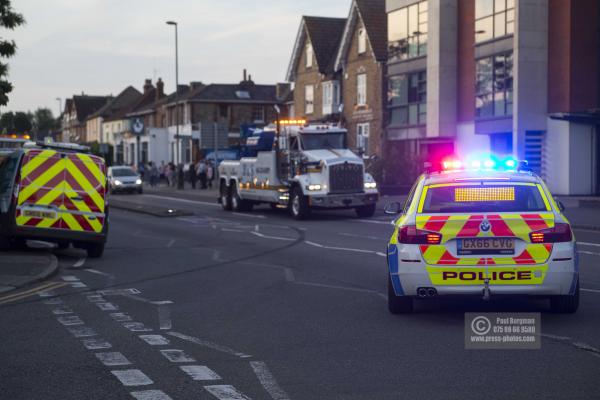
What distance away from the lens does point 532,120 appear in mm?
39562

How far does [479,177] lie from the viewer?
10.4m

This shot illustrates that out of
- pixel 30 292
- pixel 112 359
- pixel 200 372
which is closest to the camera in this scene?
pixel 200 372

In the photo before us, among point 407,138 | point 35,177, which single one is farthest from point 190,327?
point 407,138

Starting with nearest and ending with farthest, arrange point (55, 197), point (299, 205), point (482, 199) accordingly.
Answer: point (482, 199), point (55, 197), point (299, 205)

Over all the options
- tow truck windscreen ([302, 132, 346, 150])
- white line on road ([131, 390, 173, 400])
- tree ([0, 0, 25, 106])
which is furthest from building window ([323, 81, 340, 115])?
white line on road ([131, 390, 173, 400])

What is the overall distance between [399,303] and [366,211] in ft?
66.7

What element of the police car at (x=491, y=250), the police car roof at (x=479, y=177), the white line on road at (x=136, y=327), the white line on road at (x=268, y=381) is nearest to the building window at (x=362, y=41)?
the police car roof at (x=479, y=177)

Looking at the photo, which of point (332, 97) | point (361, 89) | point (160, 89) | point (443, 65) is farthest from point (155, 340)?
point (160, 89)

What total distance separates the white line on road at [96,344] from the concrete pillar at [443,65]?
37.5 meters

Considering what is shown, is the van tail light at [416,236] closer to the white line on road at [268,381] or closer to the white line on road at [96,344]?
the white line on road at [268,381]

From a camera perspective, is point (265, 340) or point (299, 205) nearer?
point (265, 340)

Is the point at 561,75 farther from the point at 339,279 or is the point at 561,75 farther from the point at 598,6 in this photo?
the point at 339,279

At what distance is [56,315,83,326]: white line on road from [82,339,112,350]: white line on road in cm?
113

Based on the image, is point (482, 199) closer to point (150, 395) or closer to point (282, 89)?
point (150, 395)
